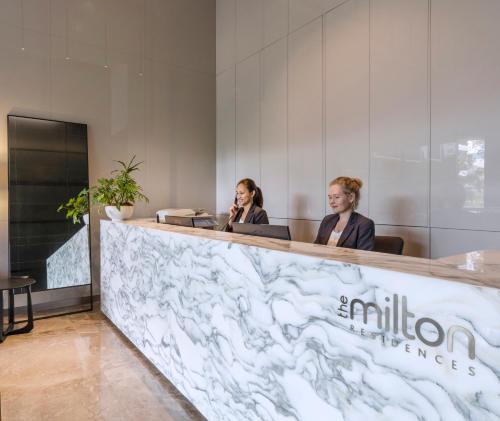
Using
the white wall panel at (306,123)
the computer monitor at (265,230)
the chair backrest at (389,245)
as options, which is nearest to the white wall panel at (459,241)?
the chair backrest at (389,245)

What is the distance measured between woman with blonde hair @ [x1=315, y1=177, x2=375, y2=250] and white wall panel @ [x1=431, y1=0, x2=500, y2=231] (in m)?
0.76

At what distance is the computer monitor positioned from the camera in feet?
6.39

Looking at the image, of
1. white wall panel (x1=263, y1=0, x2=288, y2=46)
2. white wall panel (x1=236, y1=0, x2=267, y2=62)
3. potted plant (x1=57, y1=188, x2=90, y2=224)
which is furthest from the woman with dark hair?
white wall panel (x1=236, y1=0, x2=267, y2=62)

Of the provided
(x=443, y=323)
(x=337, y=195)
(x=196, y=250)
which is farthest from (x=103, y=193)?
(x=443, y=323)

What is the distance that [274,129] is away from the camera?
470 centimetres

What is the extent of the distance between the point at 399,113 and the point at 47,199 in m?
3.87

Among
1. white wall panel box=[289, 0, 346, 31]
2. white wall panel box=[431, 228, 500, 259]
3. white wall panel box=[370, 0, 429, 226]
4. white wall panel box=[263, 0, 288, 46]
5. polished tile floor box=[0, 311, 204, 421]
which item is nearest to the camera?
polished tile floor box=[0, 311, 204, 421]

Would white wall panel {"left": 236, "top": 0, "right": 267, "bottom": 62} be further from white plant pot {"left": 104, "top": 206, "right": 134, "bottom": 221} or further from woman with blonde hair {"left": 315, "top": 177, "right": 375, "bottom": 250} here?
woman with blonde hair {"left": 315, "top": 177, "right": 375, "bottom": 250}

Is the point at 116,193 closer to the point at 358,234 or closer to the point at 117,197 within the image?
the point at 117,197

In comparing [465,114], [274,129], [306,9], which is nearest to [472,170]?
[465,114]

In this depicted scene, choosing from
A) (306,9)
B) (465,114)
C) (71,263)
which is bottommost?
(71,263)

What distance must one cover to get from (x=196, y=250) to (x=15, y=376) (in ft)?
6.10

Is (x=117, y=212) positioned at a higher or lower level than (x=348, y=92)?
lower

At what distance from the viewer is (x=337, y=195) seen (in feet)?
9.25
